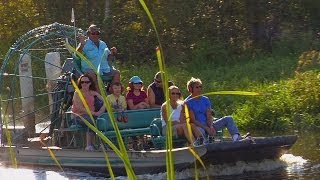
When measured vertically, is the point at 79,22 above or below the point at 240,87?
above

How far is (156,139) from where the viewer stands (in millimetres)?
10703

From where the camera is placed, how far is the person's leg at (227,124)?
1066 centimetres

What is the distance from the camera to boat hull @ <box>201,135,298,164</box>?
10219mm

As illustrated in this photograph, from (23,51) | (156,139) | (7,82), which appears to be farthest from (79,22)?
(156,139)

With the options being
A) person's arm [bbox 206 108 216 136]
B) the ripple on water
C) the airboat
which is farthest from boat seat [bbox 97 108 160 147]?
person's arm [bbox 206 108 216 136]

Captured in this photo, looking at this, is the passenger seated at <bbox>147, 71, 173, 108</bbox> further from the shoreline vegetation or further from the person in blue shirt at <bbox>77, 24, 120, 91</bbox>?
the shoreline vegetation

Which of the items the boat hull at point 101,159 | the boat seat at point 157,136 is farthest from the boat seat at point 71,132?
the boat seat at point 157,136

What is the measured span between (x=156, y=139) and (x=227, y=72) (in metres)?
10.1

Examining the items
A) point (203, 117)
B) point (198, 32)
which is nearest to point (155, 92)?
point (203, 117)

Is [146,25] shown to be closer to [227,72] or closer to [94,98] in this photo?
[227,72]

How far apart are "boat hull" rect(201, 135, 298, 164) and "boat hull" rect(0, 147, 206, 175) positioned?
9.2 inches

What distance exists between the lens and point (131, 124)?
36.4ft

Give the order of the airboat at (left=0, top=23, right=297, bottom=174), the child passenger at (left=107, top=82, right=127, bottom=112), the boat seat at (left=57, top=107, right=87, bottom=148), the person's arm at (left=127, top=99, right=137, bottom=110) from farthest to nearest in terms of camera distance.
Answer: the person's arm at (left=127, top=99, right=137, bottom=110) < the boat seat at (left=57, top=107, right=87, bottom=148) < the child passenger at (left=107, top=82, right=127, bottom=112) < the airboat at (left=0, top=23, right=297, bottom=174)

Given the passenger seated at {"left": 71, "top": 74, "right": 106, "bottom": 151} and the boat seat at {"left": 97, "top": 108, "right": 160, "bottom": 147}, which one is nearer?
the passenger seated at {"left": 71, "top": 74, "right": 106, "bottom": 151}
